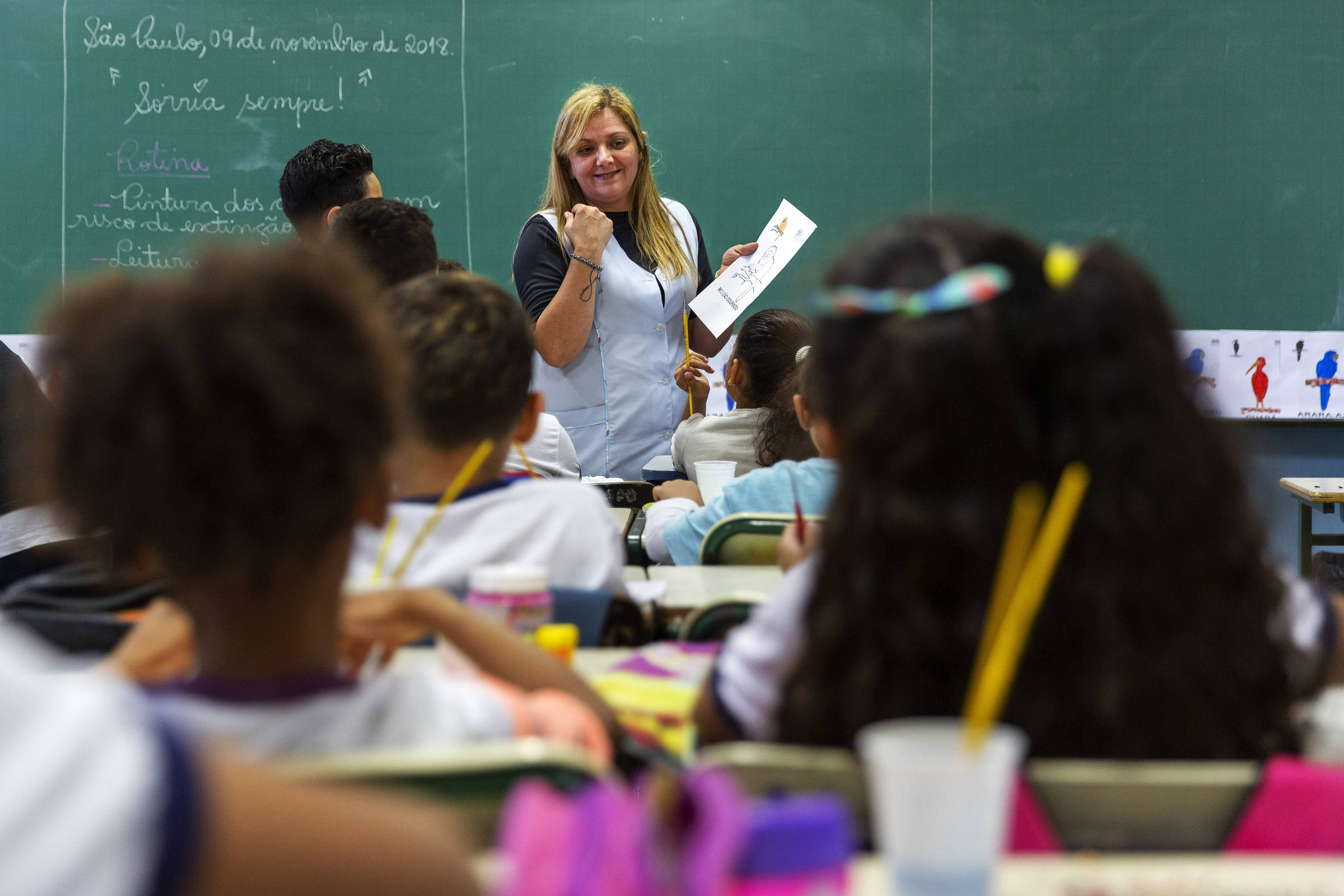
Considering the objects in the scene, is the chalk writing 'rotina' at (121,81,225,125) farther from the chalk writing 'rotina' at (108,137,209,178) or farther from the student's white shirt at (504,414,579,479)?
the student's white shirt at (504,414,579,479)

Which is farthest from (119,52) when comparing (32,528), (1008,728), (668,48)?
(1008,728)

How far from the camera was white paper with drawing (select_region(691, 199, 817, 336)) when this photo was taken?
325cm

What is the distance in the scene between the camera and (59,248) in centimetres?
436

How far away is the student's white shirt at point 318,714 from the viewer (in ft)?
2.49

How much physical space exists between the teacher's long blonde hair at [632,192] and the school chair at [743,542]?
1567mm

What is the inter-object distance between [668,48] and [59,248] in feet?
7.98

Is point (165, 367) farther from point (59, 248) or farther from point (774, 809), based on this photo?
point (59, 248)

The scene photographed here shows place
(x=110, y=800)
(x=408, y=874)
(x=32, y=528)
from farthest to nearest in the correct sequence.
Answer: (x=32, y=528)
(x=408, y=874)
(x=110, y=800)

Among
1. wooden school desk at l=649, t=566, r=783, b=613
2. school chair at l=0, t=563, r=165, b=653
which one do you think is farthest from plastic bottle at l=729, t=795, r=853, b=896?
wooden school desk at l=649, t=566, r=783, b=613

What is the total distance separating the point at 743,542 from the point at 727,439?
3.33 feet

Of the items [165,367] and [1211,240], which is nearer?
[165,367]

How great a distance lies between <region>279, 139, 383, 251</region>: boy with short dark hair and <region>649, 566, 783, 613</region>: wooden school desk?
1.62 meters

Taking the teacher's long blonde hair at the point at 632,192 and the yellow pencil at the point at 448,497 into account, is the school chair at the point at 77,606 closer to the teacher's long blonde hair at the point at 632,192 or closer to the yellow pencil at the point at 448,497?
the yellow pencil at the point at 448,497

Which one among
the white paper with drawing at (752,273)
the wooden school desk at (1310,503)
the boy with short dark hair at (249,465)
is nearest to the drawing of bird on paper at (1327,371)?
the wooden school desk at (1310,503)
